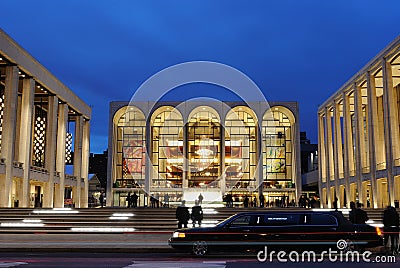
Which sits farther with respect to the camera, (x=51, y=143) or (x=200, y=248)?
(x=51, y=143)

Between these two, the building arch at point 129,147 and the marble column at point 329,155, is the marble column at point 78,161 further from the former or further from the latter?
the marble column at point 329,155

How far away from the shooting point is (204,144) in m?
74.7

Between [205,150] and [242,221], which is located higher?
[205,150]

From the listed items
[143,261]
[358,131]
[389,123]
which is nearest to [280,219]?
[143,261]

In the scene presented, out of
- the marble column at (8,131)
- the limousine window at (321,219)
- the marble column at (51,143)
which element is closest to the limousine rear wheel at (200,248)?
the limousine window at (321,219)

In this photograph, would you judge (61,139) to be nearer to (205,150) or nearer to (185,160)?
(185,160)

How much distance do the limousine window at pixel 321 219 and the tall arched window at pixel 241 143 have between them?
59.5 m

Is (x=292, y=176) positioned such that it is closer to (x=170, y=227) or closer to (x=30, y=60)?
(x=30, y=60)

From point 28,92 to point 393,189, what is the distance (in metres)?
31.5

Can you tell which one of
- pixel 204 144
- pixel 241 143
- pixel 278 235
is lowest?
pixel 278 235

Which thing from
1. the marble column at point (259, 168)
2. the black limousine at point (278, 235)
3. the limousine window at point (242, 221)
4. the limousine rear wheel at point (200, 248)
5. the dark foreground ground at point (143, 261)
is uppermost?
the marble column at point (259, 168)

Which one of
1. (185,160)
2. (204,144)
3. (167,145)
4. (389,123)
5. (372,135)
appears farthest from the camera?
(204,144)

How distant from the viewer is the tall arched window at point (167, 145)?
2876 inches

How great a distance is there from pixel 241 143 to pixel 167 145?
37.9 feet
